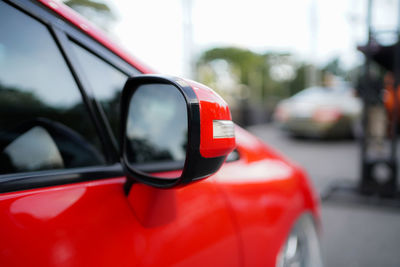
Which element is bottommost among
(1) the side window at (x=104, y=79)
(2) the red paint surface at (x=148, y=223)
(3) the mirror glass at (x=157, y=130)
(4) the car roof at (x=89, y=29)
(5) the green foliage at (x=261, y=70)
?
(5) the green foliage at (x=261, y=70)

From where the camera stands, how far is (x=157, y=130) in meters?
1.36

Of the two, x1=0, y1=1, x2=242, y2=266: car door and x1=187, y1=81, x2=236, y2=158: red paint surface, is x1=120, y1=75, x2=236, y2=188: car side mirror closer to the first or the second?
x1=187, y1=81, x2=236, y2=158: red paint surface

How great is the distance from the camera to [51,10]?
98 cm

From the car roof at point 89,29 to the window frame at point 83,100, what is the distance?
12mm

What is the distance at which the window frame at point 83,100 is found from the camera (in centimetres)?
88

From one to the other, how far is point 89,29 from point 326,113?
8.78m

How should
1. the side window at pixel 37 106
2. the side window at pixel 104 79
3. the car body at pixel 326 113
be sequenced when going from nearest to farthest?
1. the side window at pixel 37 106
2. the side window at pixel 104 79
3. the car body at pixel 326 113

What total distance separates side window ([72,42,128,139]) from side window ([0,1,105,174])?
0.06 m

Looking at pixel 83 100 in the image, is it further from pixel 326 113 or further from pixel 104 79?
pixel 326 113

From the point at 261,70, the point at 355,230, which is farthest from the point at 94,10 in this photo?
the point at 261,70

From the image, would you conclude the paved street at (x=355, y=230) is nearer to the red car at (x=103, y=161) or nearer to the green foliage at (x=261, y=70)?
the red car at (x=103, y=161)

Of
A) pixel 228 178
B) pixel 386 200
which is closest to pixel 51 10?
pixel 228 178

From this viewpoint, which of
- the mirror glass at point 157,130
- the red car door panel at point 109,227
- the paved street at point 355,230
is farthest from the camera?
the paved street at point 355,230

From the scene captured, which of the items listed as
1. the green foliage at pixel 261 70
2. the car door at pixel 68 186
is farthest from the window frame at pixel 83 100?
the green foliage at pixel 261 70
